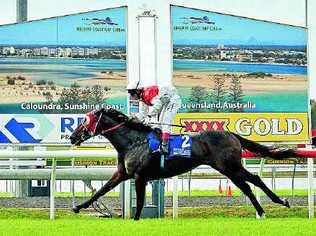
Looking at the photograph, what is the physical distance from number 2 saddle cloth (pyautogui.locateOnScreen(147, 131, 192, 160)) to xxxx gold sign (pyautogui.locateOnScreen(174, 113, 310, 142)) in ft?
13.2

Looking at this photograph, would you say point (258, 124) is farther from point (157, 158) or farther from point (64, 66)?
point (157, 158)

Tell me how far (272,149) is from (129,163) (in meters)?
1.93

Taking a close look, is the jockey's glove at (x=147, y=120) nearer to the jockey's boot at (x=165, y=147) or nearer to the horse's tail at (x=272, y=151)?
the jockey's boot at (x=165, y=147)

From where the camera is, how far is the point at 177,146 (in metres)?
10.9

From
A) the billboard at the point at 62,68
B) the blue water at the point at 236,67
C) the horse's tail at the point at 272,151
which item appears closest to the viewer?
the horse's tail at the point at 272,151

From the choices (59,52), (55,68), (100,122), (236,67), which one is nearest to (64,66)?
(55,68)

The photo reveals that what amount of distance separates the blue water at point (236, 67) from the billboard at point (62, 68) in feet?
3.42

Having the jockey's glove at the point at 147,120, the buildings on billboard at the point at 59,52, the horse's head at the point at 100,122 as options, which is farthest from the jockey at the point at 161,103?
the buildings on billboard at the point at 59,52

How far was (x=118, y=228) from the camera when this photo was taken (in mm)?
8578

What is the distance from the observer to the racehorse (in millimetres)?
10883

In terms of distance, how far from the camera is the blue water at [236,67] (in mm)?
15195

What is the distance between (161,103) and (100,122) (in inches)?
34.5

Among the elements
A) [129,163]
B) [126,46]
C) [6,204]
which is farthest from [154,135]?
[6,204]

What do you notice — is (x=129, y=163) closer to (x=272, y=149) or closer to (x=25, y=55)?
(x=272, y=149)
